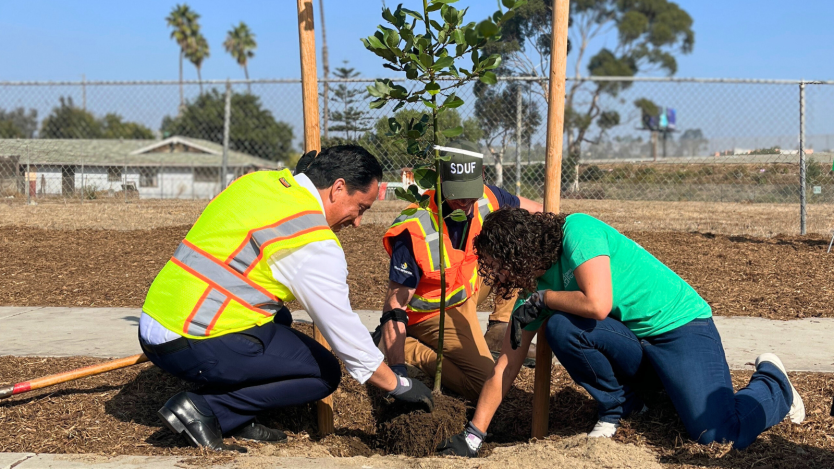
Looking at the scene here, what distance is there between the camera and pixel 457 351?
158 inches

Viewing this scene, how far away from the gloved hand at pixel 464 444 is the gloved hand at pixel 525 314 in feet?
1.56

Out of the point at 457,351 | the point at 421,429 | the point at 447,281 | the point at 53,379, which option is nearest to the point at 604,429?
the point at 421,429

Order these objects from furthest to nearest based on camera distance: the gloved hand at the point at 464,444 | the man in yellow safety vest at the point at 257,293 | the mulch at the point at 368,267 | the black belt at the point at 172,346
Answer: the mulch at the point at 368,267
the gloved hand at the point at 464,444
the black belt at the point at 172,346
the man in yellow safety vest at the point at 257,293

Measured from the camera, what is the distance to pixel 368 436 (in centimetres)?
373

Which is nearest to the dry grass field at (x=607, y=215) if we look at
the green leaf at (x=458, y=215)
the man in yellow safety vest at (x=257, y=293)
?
the green leaf at (x=458, y=215)

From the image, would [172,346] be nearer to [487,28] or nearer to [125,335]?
[487,28]

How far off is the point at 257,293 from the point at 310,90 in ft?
3.81

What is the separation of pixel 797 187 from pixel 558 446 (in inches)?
275

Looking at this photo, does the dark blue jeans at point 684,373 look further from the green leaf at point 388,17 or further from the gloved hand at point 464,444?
the green leaf at point 388,17

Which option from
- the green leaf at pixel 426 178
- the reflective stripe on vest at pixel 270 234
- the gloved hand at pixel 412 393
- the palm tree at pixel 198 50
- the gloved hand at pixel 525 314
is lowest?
the gloved hand at pixel 412 393

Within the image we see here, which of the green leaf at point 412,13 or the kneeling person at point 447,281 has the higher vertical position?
the green leaf at point 412,13

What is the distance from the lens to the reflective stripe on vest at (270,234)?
290 centimetres

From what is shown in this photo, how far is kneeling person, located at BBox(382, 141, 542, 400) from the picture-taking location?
367cm

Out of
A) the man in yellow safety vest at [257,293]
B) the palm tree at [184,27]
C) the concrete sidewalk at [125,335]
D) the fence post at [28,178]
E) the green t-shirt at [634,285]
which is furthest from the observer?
the palm tree at [184,27]
